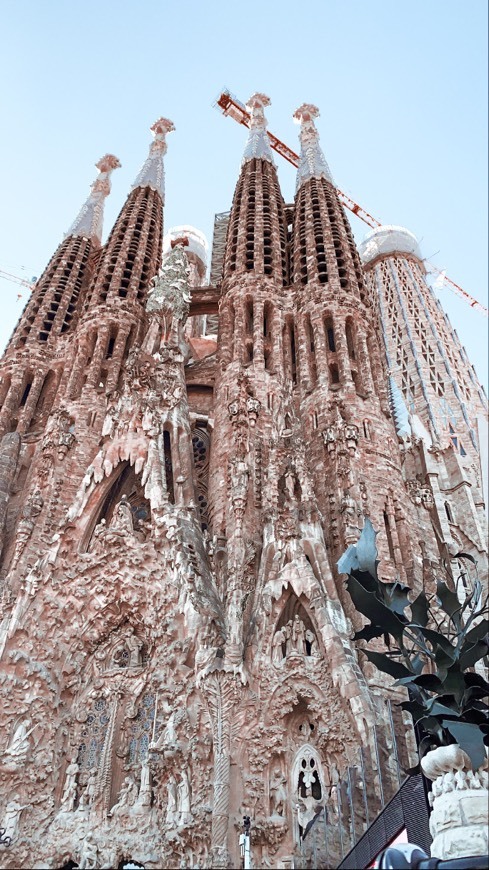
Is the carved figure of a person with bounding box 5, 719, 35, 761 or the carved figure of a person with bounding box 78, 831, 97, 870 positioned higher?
the carved figure of a person with bounding box 5, 719, 35, 761

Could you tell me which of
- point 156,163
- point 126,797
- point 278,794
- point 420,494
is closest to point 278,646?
point 278,794

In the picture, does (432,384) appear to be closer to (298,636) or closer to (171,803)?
(298,636)

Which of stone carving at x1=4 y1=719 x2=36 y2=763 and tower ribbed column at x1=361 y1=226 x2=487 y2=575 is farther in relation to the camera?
tower ribbed column at x1=361 y1=226 x2=487 y2=575

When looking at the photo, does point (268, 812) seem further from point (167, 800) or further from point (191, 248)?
point (191, 248)

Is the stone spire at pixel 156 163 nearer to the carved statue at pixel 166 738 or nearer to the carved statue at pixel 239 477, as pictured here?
the carved statue at pixel 239 477

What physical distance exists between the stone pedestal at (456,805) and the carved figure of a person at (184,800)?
4.57 m

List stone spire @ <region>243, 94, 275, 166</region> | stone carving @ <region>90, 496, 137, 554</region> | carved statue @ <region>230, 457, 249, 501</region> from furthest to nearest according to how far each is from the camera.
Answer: stone spire @ <region>243, 94, 275, 166</region>, carved statue @ <region>230, 457, 249, 501</region>, stone carving @ <region>90, 496, 137, 554</region>

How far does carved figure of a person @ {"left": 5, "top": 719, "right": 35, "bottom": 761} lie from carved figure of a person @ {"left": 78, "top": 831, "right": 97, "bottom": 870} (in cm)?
172

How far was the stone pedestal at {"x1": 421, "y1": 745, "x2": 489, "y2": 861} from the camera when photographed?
692 centimetres

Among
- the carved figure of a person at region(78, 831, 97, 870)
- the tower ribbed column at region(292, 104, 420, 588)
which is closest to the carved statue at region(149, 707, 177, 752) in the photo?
the carved figure of a person at region(78, 831, 97, 870)

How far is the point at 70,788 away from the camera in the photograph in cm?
1229

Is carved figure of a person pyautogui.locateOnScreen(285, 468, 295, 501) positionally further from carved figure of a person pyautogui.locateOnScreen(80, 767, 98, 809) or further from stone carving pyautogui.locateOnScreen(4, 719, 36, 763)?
stone carving pyautogui.locateOnScreen(4, 719, 36, 763)

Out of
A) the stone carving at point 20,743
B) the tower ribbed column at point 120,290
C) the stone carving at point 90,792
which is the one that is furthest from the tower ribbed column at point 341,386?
the stone carving at point 20,743

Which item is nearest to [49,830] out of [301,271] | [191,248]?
[301,271]
